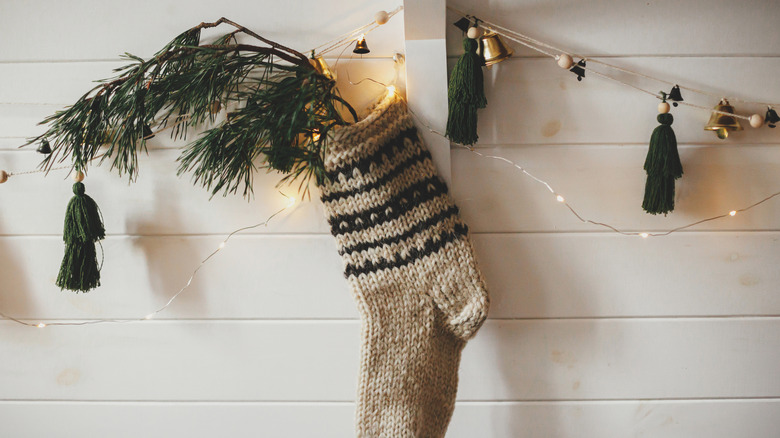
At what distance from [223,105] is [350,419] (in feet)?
2.21

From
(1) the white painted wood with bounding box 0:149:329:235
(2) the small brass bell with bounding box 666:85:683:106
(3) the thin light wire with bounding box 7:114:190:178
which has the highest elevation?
(2) the small brass bell with bounding box 666:85:683:106

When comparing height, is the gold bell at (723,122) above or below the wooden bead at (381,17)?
below

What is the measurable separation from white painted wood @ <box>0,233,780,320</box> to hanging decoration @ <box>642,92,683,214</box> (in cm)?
11

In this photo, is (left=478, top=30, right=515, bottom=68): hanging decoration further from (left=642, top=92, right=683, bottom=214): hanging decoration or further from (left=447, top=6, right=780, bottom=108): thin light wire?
(left=642, top=92, right=683, bottom=214): hanging decoration

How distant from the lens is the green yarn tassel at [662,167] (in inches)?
32.1

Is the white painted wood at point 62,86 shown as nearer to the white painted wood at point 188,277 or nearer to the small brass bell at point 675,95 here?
the white painted wood at point 188,277

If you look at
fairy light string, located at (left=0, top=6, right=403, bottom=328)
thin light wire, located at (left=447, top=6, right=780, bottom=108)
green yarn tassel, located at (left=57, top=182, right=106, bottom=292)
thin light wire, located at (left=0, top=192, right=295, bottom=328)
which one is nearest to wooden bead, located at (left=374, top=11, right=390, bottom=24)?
fairy light string, located at (left=0, top=6, right=403, bottom=328)

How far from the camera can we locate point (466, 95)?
800 mm

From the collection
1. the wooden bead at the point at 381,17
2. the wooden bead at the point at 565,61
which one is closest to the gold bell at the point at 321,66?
the wooden bead at the point at 381,17

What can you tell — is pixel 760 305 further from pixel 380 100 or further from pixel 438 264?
pixel 380 100

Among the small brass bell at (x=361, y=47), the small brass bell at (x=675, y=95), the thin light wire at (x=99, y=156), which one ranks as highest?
the small brass bell at (x=361, y=47)

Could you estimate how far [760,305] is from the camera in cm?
93

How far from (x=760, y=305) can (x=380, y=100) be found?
83 centimetres

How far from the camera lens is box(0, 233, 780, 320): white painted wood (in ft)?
3.02
